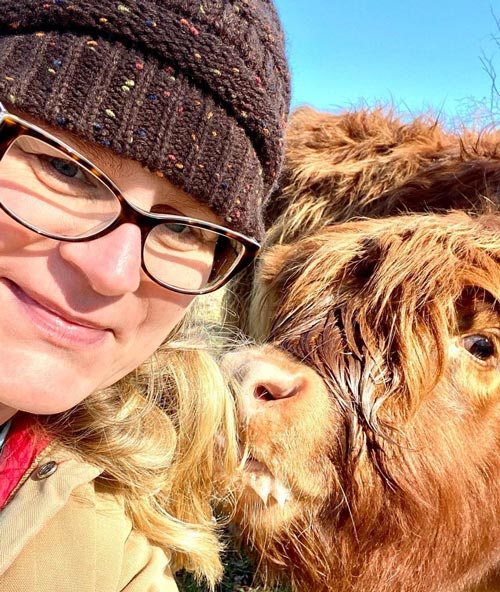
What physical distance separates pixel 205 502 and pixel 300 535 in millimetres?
401

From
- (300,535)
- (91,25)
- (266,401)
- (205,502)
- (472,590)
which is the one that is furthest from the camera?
(472,590)

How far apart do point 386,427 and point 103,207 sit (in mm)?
1296

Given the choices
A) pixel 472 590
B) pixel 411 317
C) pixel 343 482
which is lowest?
pixel 472 590

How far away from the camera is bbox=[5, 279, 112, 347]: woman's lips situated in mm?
1291

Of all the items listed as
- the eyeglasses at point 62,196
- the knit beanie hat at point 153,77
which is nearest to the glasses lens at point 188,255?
the eyeglasses at point 62,196

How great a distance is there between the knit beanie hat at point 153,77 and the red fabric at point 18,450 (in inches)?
33.5

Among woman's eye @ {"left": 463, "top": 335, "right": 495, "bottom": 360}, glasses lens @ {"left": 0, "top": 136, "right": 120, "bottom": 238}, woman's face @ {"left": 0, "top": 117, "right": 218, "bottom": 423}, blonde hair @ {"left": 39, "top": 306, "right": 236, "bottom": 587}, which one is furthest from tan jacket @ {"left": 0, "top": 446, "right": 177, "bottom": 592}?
woman's eye @ {"left": 463, "top": 335, "right": 495, "bottom": 360}

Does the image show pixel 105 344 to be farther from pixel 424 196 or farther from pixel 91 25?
pixel 424 196

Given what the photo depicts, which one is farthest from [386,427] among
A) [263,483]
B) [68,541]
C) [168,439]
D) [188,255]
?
[68,541]

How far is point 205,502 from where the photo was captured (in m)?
2.23

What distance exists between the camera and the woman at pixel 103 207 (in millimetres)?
1240

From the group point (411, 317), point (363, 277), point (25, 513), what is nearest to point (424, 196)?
point (363, 277)

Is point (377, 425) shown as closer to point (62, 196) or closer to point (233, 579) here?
point (62, 196)

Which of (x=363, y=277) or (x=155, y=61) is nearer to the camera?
(x=155, y=61)
